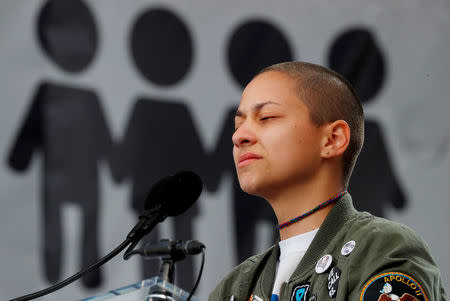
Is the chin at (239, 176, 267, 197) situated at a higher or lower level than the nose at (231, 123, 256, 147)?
lower

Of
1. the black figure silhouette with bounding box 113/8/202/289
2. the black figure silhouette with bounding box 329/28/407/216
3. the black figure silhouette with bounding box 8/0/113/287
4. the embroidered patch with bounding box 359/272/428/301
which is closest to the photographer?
the embroidered patch with bounding box 359/272/428/301

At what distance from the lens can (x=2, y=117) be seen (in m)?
1.65

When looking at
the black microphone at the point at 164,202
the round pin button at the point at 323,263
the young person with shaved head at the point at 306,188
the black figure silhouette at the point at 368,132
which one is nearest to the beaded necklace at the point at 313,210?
the young person with shaved head at the point at 306,188

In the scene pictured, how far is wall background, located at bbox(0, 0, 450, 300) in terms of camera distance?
1.67 metres

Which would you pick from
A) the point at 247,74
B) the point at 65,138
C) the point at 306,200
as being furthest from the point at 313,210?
the point at 247,74

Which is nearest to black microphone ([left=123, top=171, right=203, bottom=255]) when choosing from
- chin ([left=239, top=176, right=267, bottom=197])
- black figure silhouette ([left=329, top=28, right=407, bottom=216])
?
chin ([left=239, top=176, right=267, bottom=197])

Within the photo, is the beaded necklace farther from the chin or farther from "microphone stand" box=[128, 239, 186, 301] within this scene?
"microphone stand" box=[128, 239, 186, 301]

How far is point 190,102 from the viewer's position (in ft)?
6.39

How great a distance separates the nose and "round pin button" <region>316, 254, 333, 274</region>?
0.84ft

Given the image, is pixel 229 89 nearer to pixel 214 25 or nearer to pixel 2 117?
pixel 214 25

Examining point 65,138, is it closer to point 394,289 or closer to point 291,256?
point 291,256

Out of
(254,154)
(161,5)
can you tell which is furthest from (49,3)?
(254,154)

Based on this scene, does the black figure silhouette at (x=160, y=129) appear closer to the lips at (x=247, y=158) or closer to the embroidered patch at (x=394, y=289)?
the lips at (x=247, y=158)

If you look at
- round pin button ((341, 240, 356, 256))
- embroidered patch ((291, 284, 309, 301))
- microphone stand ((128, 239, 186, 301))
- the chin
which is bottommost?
embroidered patch ((291, 284, 309, 301))
